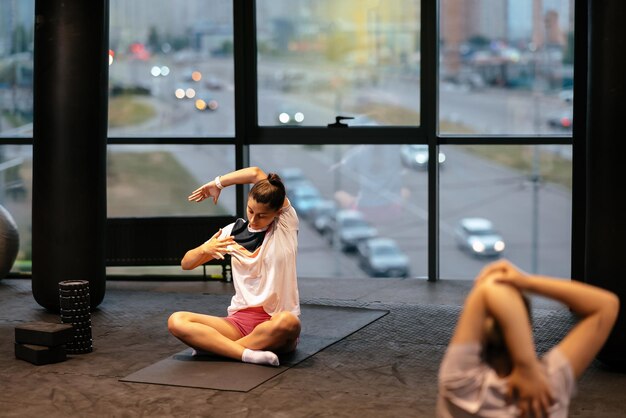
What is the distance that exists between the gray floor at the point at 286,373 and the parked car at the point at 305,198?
1075 mm

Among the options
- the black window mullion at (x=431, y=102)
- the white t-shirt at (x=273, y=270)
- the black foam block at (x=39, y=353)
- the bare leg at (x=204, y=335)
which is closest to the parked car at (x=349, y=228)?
the black window mullion at (x=431, y=102)

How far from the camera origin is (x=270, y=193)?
16.6 ft

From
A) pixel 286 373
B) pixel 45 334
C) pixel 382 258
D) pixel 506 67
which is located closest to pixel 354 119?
pixel 382 258

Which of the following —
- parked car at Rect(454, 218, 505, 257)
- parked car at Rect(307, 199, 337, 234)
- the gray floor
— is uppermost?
parked car at Rect(307, 199, 337, 234)

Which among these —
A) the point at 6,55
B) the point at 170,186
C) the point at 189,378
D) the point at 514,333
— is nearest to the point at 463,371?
the point at 514,333

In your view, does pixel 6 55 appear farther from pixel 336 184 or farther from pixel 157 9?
pixel 336 184

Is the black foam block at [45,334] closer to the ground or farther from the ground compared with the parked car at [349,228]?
closer to the ground

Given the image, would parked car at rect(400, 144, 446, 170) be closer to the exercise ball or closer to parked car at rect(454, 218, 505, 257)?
parked car at rect(454, 218, 505, 257)

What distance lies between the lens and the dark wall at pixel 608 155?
481 cm

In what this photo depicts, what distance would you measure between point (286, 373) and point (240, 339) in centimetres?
33

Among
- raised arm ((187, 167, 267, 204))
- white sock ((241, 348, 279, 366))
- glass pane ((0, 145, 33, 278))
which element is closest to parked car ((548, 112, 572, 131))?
raised arm ((187, 167, 267, 204))

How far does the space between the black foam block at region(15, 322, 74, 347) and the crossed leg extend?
0.59m

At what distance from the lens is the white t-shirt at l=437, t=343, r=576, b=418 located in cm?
252

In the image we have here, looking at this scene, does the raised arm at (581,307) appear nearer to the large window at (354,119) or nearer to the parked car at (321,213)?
the large window at (354,119)
